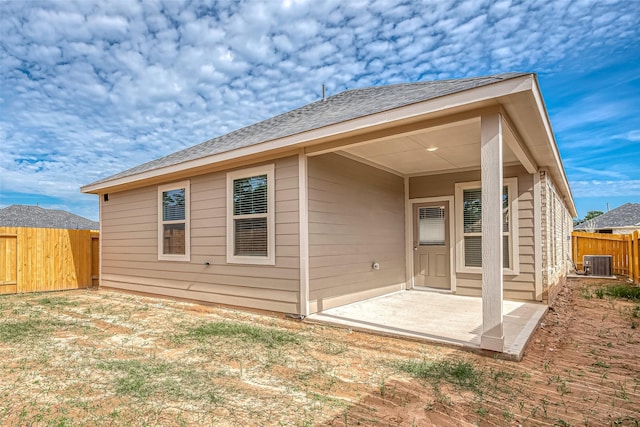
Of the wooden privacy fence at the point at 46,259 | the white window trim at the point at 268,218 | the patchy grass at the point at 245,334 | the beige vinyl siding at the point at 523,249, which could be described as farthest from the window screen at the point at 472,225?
the wooden privacy fence at the point at 46,259

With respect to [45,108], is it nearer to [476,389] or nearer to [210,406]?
[210,406]

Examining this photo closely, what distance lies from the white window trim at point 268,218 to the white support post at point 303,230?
53 centimetres

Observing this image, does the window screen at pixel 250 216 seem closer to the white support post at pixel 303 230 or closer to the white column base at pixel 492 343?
the white support post at pixel 303 230

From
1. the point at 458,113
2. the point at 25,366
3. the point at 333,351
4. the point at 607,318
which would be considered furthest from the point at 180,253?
the point at 607,318

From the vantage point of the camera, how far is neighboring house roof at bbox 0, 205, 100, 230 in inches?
628

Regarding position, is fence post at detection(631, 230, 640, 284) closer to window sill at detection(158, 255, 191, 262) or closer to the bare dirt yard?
the bare dirt yard

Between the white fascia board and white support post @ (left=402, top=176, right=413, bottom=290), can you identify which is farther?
white support post @ (left=402, top=176, right=413, bottom=290)

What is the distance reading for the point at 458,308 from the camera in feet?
17.9

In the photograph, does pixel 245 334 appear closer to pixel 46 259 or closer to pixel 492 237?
pixel 492 237

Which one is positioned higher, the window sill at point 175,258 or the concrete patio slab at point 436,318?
the window sill at point 175,258

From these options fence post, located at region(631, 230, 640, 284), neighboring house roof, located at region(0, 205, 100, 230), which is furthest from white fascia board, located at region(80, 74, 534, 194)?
neighboring house roof, located at region(0, 205, 100, 230)

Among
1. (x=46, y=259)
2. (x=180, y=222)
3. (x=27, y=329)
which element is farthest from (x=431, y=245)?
(x=46, y=259)

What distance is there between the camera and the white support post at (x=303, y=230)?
16.2ft

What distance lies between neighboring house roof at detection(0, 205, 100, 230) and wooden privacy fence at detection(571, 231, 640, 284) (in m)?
20.1
